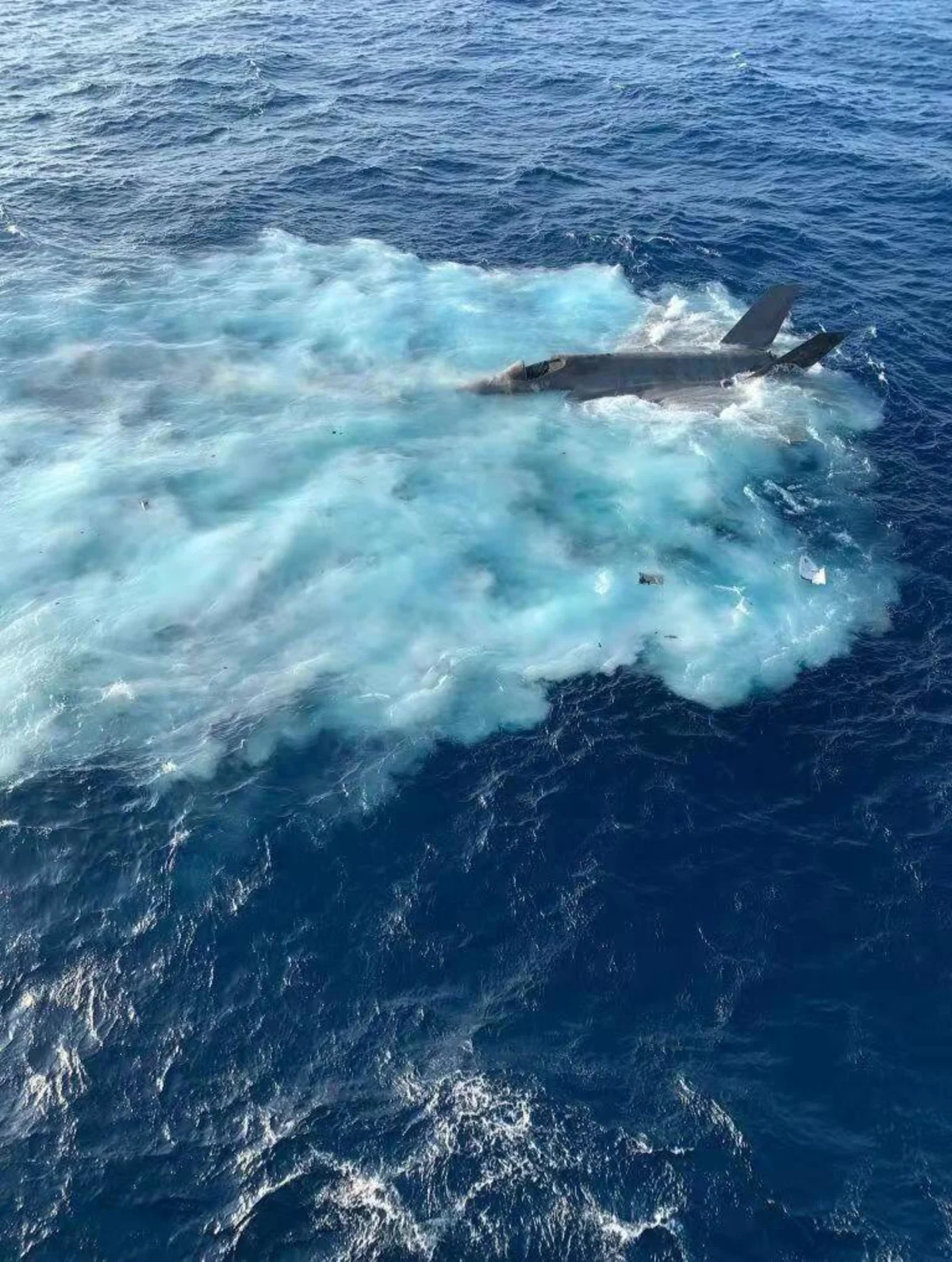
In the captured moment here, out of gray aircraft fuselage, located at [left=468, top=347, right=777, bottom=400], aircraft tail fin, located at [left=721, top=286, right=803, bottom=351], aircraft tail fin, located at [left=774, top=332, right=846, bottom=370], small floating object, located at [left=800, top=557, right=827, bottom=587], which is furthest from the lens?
aircraft tail fin, located at [left=721, top=286, right=803, bottom=351]

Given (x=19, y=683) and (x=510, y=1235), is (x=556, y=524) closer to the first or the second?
(x=19, y=683)

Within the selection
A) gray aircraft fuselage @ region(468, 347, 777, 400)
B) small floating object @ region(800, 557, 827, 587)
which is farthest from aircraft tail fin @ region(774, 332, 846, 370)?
small floating object @ region(800, 557, 827, 587)

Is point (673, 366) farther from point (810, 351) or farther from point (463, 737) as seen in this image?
point (463, 737)

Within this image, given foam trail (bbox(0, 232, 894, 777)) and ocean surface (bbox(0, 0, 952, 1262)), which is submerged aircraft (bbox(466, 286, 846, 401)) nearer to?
foam trail (bbox(0, 232, 894, 777))

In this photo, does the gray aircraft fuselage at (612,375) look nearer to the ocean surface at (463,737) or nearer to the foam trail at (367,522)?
the foam trail at (367,522)

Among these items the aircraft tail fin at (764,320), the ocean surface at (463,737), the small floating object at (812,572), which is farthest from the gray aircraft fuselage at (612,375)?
the small floating object at (812,572)

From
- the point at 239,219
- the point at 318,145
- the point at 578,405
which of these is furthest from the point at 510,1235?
the point at 318,145

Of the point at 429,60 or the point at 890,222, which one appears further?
the point at 429,60
